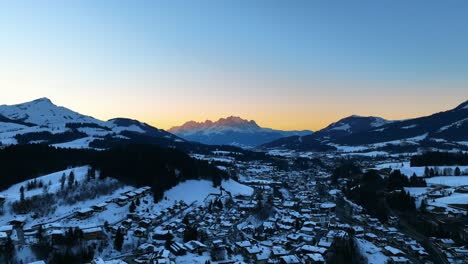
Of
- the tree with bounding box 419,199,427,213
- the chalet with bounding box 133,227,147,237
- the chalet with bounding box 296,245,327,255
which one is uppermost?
the tree with bounding box 419,199,427,213

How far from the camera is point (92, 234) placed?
50.6 metres

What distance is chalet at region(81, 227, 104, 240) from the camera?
50.0m

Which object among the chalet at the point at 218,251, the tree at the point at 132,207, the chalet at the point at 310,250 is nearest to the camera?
the chalet at the point at 218,251

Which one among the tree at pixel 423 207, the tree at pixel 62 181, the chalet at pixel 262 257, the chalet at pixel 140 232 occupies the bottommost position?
the chalet at pixel 262 257

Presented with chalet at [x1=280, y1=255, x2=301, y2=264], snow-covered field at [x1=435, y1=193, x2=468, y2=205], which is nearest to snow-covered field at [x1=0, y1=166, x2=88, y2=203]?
chalet at [x1=280, y1=255, x2=301, y2=264]

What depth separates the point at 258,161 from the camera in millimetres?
197375

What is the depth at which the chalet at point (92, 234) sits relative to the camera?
164 ft

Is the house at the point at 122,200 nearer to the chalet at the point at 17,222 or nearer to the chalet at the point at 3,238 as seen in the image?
the chalet at the point at 17,222

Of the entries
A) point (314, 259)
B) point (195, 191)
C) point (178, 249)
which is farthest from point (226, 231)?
point (195, 191)

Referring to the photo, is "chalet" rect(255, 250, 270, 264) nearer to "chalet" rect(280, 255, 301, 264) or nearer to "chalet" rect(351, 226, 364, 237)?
"chalet" rect(280, 255, 301, 264)

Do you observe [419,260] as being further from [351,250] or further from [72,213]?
[72,213]

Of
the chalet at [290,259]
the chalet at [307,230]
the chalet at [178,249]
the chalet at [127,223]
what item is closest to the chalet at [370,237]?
the chalet at [307,230]

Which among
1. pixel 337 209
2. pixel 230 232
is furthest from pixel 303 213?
pixel 230 232

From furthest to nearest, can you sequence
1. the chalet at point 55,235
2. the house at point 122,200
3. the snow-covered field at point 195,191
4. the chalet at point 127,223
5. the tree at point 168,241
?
the snow-covered field at point 195,191 < the house at point 122,200 < the chalet at point 127,223 < the tree at point 168,241 < the chalet at point 55,235
